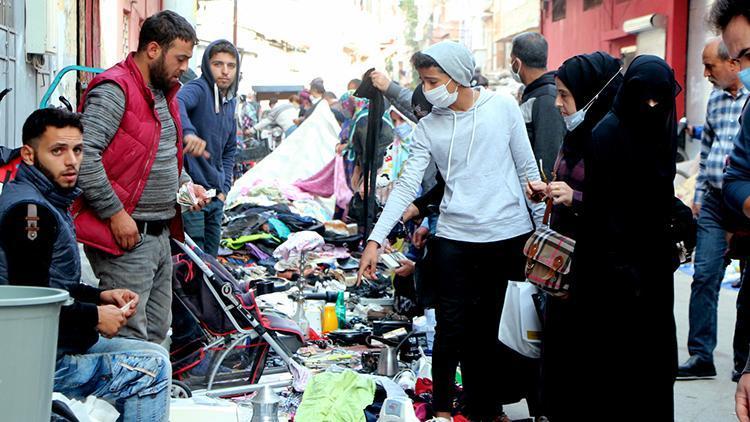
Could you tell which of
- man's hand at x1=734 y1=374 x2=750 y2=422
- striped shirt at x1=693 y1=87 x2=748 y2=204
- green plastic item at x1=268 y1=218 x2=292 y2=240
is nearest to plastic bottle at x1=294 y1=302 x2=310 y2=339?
striped shirt at x1=693 y1=87 x2=748 y2=204

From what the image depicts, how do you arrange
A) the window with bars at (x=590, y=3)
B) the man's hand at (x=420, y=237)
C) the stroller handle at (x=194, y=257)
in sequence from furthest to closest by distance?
the window with bars at (x=590, y=3) < the man's hand at (x=420, y=237) < the stroller handle at (x=194, y=257)

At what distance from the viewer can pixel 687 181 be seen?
14844mm

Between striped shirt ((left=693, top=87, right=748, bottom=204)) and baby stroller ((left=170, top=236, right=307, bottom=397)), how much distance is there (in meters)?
3.08

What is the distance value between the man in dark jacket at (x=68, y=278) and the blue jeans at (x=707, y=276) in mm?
4108

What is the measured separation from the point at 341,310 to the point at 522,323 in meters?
3.34

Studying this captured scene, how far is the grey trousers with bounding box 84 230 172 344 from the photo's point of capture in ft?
16.2

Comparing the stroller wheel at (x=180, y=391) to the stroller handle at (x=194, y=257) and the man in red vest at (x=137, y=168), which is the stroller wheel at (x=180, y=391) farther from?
the stroller handle at (x=194, y=257)

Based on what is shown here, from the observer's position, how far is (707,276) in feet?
22.7

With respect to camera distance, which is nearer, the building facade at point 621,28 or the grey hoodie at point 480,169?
the grey hoodie at point 480,169

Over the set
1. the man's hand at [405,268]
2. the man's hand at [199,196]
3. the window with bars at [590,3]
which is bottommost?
the man's hand at [405,268]

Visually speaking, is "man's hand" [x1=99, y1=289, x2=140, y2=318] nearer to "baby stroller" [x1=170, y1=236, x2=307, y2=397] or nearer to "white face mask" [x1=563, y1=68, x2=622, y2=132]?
"baby stroller" [x1=170, y1=236, x2=307, y2=397]

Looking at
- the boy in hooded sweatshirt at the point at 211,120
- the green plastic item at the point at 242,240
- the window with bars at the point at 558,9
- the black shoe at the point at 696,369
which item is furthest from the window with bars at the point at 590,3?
the black shoe at the point at 696,369

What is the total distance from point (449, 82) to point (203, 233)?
2824 millimetres

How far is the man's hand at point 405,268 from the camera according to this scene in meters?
7.22
